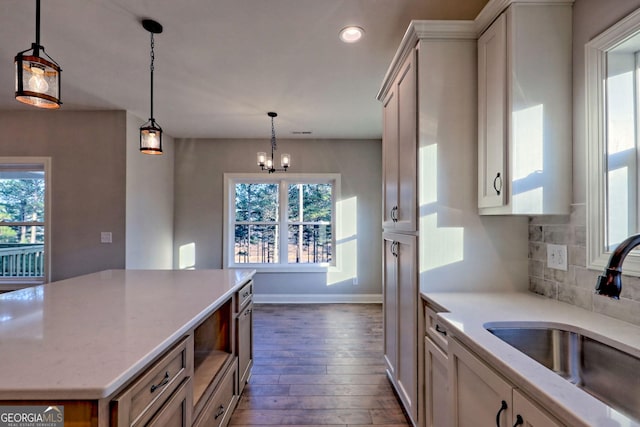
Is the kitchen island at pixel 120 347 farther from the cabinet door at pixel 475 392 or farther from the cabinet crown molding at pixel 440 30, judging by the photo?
the cabinet crown molding at pixel 440 30

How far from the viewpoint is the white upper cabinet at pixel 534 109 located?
146 centimetres

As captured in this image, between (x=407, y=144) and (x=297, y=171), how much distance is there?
312 centimetres

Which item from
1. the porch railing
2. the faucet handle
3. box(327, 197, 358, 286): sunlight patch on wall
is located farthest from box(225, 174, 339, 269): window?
the faucet handle

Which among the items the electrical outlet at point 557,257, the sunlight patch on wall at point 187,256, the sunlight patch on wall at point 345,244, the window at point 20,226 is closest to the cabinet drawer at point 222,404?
the electrical outlet at point 557,257

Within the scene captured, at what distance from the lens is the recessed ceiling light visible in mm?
2096

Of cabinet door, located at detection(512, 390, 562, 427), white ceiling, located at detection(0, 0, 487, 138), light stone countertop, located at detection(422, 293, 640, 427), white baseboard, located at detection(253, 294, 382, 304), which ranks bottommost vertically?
white baseboard, located at detection(253, 294, 382, 304)

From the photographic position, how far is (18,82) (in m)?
1.27

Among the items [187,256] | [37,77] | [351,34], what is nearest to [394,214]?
[351,34]

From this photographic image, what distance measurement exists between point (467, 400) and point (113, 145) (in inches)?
166

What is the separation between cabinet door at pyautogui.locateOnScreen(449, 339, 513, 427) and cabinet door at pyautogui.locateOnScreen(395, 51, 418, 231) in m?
0.74

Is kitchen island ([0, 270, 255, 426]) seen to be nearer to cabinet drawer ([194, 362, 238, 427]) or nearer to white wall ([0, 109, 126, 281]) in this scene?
cabinet drawer ([194, 362, 238, 427])

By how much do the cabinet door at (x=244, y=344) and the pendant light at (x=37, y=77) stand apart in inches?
62.5

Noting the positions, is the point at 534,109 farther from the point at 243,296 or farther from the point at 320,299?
the point at 320,299

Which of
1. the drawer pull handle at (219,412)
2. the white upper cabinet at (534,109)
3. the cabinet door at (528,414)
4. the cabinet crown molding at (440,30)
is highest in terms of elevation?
the cabinet crown molding at (440,30)
